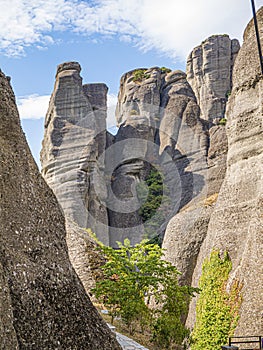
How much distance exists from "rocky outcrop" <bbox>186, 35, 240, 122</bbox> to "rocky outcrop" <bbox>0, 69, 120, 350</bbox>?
1784 inches

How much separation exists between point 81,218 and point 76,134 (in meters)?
6.69

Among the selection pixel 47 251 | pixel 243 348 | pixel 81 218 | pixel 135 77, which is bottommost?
pixel 243 348

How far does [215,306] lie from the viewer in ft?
48.7

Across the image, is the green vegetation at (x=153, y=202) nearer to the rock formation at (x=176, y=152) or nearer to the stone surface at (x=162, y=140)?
the rock formation at (x=176, y=152)

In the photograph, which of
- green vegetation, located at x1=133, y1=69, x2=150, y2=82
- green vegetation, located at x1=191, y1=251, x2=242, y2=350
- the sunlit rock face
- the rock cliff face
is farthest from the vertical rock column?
green vegetation, located at x1=191, y1=251, x2=242, y2=350

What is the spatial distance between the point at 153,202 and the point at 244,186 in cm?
2061

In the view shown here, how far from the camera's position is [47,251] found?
596 cm

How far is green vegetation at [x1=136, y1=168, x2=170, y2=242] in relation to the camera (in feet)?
117

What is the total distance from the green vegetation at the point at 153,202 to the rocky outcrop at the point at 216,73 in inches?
613

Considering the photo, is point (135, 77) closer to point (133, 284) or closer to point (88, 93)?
point (88, 93)

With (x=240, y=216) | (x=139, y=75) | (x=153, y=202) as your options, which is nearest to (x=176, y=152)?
(x=153, y=202)

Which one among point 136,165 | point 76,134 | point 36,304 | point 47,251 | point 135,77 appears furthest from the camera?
point 135,77

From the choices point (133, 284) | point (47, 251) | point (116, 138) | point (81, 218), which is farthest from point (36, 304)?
point (116, 138)

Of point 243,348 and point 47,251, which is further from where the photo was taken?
point 243,348
